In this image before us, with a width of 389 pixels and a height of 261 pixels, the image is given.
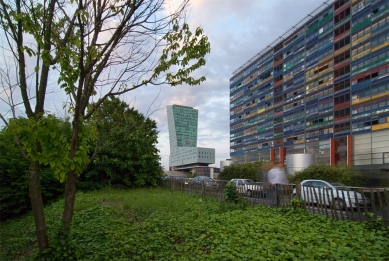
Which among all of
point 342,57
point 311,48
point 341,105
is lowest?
point 341,105

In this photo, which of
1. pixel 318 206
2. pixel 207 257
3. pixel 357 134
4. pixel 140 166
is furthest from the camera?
pixel 357 134

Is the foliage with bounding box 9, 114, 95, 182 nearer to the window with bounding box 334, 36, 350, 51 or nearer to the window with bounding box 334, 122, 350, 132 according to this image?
the window with bounding box 334, 122, 350, 132

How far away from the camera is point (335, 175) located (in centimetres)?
2770

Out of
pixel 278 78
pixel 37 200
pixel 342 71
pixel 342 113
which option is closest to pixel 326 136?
pixel 342 113

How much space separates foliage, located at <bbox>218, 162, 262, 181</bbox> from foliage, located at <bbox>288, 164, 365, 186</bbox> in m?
11.5

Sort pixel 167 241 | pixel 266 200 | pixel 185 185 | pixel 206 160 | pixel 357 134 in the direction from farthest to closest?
pixel 206 160 < pixel 357 134 < pixel 185 185 < pixel 266 200 < pixel 167 241

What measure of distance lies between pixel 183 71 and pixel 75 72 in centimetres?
249

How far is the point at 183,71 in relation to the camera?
6.30m

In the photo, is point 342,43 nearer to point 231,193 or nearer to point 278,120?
point 278,120

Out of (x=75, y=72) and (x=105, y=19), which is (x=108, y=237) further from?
(x=105, y=19)

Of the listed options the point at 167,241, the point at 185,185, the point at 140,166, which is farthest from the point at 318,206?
the point at 140,166

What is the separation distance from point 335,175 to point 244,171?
1904 centimetres

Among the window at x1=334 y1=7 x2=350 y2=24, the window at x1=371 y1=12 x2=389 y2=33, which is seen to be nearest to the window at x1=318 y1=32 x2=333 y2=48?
the window at x1=334 y1=7 x2=350 y2=24

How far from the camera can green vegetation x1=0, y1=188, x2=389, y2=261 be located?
5004mm
